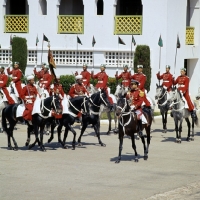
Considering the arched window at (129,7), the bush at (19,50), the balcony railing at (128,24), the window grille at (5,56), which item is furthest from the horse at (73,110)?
the arched window at (129,7)

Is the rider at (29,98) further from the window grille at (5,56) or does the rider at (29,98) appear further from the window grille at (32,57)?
the window grille at (5,56)

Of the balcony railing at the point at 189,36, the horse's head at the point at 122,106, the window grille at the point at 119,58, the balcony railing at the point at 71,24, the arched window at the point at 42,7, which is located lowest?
the horse's head at the point at 122,106

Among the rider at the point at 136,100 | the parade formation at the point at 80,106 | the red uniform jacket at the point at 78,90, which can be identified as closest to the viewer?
the parade formation at the point at 80,106

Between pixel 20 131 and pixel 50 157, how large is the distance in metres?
6.29

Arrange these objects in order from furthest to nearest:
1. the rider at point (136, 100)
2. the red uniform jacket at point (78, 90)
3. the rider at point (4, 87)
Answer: the rider at point (4, 87), the red uniform jacket at point (78, 90), the rider at point (136, 100)

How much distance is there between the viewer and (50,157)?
18859mm

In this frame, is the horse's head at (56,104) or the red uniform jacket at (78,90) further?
the red uniform jacket at (78,90)

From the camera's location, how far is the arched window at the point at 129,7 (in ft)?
121

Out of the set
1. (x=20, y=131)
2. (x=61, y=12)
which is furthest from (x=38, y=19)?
(x=20, y=131)

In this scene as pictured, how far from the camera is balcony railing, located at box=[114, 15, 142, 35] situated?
34.3 metres

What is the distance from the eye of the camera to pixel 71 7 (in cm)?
3788

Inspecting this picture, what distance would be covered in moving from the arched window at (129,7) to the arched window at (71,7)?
2.15 m

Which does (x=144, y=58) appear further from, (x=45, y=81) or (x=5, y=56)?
(x=45, y=81)

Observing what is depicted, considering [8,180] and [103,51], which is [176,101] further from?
[103,51]
